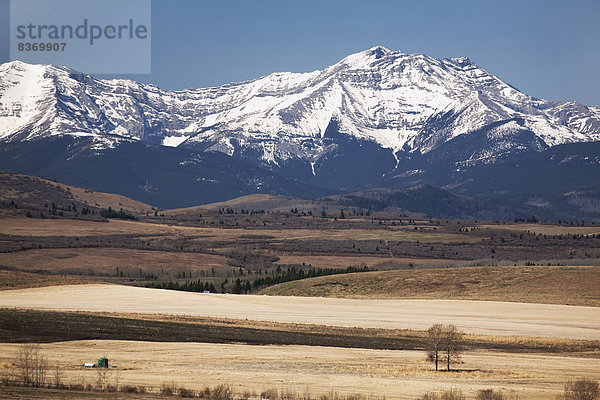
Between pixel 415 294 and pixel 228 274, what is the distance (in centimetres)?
5735

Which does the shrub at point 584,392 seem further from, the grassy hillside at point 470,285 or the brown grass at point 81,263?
the brown grass at point 81,263

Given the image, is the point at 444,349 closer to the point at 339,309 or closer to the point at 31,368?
the point at 31,368

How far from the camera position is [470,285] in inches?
5251

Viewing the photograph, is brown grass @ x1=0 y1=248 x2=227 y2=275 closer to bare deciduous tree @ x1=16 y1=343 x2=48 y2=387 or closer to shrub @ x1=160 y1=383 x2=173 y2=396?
bare deciduous tree @ x1=16 y1=343 x2=48 y2=387

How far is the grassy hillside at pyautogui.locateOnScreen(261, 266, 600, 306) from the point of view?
403ft

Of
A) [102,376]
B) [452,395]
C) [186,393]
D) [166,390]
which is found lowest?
[452,395]

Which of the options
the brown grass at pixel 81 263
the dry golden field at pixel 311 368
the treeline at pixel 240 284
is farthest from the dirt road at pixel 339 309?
the brown grass at pixel 81 263

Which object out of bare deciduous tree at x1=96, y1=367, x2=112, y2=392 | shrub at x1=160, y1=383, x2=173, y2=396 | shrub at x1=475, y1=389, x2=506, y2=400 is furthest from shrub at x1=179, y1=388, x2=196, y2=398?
shrub at x1=475, y1=389, x2=506, y2=400

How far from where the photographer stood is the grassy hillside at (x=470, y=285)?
4835 inches

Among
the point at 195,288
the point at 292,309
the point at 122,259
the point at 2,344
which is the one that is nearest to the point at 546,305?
the point at 292,309

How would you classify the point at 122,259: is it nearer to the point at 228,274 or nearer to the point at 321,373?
the point at 228,274

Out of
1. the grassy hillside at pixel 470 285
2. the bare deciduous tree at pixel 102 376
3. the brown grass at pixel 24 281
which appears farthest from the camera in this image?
the grassy hillside at pixel 470 285

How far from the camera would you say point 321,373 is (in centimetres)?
5359

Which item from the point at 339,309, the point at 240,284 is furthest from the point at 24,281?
the point at 339,309
